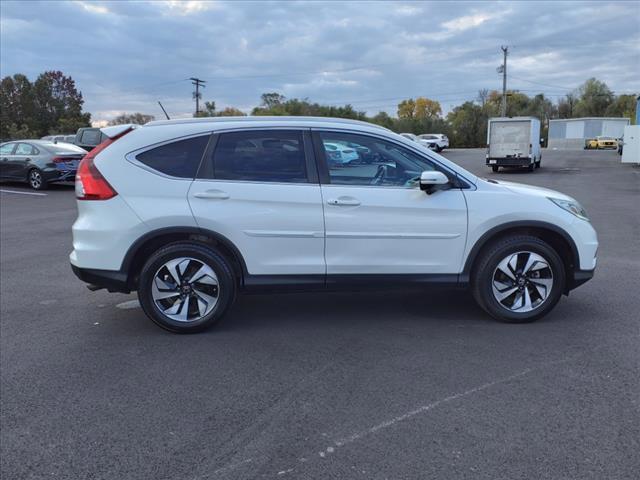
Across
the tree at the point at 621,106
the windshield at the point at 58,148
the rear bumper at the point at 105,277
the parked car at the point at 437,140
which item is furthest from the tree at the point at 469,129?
the rear bumper at the point at 105,277

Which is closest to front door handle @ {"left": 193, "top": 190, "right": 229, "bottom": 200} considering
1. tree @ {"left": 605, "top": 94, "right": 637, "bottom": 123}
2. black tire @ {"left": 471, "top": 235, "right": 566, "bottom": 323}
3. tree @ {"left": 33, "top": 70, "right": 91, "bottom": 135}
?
black tire @ {"left": 471, "top": 235, "right": 566, "bottom": 323}

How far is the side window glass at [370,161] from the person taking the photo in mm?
4867

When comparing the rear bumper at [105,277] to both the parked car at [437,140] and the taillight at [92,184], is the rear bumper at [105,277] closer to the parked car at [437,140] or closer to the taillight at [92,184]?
the taillight at [92,184]

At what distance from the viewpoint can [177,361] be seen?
14.2ft

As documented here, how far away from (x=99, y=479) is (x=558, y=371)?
305 cm

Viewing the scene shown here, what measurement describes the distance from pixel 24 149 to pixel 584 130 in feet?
244

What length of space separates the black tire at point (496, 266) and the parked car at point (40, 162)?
51.2ft

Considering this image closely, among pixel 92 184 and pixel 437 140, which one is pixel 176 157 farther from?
pixel 437 140

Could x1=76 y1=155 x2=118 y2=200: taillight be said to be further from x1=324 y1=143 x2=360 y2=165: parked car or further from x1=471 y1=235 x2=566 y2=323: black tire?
x1=471 y1=235 x2=566 y2=323: black tire

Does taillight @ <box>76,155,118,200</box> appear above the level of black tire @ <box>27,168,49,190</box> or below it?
above

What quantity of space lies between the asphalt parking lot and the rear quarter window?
1.42 m

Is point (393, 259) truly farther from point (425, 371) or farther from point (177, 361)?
point (177, 361)

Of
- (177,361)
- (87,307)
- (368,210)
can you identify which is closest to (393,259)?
(368,210)

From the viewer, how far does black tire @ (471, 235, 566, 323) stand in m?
4.93
